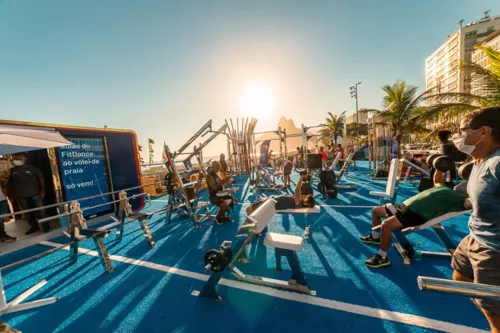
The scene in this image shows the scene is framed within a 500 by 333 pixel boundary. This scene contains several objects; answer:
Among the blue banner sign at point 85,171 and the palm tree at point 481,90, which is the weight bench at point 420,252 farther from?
the blue banner sign at point 85,171

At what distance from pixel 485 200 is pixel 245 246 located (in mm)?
2192

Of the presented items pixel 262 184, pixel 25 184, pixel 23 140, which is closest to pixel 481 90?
pixel 262 184

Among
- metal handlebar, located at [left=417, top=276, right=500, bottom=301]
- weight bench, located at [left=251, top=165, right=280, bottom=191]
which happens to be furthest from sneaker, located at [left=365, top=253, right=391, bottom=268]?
weight bench, located at [left=251, top=165, right=280, bottom=191]

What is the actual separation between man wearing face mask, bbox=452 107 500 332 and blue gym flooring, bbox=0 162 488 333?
0.98m

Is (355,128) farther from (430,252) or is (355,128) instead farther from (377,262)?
(377,262)

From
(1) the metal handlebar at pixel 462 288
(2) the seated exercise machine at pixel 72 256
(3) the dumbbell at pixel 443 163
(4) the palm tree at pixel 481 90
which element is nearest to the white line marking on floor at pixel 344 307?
(2) the seated exercise machine at pixel 72 256

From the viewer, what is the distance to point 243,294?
270cm

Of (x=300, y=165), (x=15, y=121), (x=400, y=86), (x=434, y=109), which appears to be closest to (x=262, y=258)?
(x=15, y=121)

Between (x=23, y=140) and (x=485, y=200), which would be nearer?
(x=485, y=200)

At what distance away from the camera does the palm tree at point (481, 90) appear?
6844 millimetres

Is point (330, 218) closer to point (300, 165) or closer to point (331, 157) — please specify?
point (331, 157)

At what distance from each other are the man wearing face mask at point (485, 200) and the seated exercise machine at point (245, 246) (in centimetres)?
144

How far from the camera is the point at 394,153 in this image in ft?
34.9

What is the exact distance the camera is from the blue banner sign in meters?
5.88
